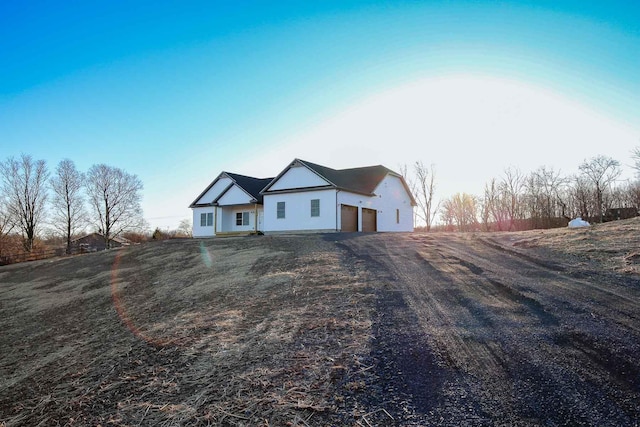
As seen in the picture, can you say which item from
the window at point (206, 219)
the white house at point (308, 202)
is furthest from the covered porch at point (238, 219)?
the window at point (206, 219)

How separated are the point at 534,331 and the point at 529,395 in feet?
5.11

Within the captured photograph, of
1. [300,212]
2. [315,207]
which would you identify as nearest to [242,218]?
[300,212]

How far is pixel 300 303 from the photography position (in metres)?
6.39

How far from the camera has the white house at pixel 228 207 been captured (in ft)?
94.3

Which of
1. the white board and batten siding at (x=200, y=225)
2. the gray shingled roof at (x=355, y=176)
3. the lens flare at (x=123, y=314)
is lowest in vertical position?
the lens flare at (x=123, y=314)

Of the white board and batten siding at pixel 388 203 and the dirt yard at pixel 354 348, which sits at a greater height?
the white board and batten siding at pixel 388 203

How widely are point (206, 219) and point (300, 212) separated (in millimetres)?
10332

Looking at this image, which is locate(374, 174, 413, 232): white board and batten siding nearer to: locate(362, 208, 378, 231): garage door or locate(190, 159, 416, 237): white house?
locate(190, 159, 416, 237): white house

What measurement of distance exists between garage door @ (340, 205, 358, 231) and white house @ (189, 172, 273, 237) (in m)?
7.48

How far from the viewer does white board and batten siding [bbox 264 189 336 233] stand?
23.5m

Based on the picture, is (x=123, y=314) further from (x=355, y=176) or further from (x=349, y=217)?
(x=355, y=176)

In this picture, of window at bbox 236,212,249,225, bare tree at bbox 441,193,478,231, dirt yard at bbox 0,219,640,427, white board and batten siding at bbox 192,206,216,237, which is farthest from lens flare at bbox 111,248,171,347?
bare tree at bbox 441,193,478,231

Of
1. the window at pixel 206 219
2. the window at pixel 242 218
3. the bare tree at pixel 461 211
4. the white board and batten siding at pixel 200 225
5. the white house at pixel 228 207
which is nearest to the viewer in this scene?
the white house at pixel 228 207

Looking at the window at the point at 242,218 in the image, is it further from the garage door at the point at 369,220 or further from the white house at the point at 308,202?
the garage door at the point at 369,220
